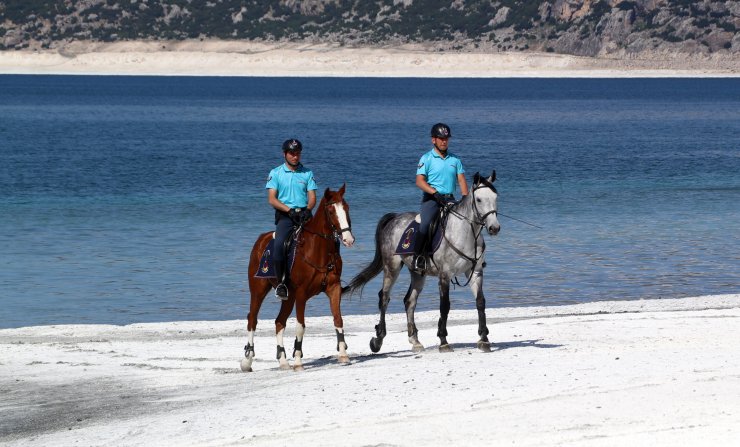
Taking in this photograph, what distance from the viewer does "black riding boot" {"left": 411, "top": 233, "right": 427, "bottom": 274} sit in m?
15.8

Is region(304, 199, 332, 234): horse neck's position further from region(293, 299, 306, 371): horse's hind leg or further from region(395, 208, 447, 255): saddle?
region(395, 208, 447, 255): saddle

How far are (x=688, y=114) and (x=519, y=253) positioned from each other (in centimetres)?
9586

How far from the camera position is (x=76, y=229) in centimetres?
3581

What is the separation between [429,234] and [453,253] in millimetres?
402

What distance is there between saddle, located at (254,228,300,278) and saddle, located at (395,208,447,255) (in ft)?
5.56

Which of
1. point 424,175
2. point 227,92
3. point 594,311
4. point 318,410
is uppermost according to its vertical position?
point 424,175

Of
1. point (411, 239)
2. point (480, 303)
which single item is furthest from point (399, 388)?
point (411, 239)

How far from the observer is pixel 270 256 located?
→ 1503 cm

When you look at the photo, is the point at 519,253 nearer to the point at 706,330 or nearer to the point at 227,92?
the point at 706,330

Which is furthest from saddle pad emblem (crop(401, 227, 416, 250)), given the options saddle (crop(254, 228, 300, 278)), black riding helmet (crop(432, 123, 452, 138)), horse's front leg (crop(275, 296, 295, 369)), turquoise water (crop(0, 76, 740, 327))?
turquoise water (crop(0, 76, 740, 327))

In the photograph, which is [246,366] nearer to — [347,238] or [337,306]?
[337,306]

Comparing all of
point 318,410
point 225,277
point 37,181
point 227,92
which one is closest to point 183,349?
point 318,410

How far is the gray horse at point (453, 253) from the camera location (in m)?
15.0

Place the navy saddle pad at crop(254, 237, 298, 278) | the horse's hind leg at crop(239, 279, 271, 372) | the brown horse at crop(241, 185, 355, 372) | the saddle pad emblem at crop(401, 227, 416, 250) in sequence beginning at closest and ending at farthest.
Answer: the brown horse at crop(241, 185, 355, 372) < the navy saddle pad at crop(254, 237, 298, 278) < the horse's hind leg at crop(239, 279, 271, 372) < the saddle pad emblem at crop(401, 227, 416, 250)
